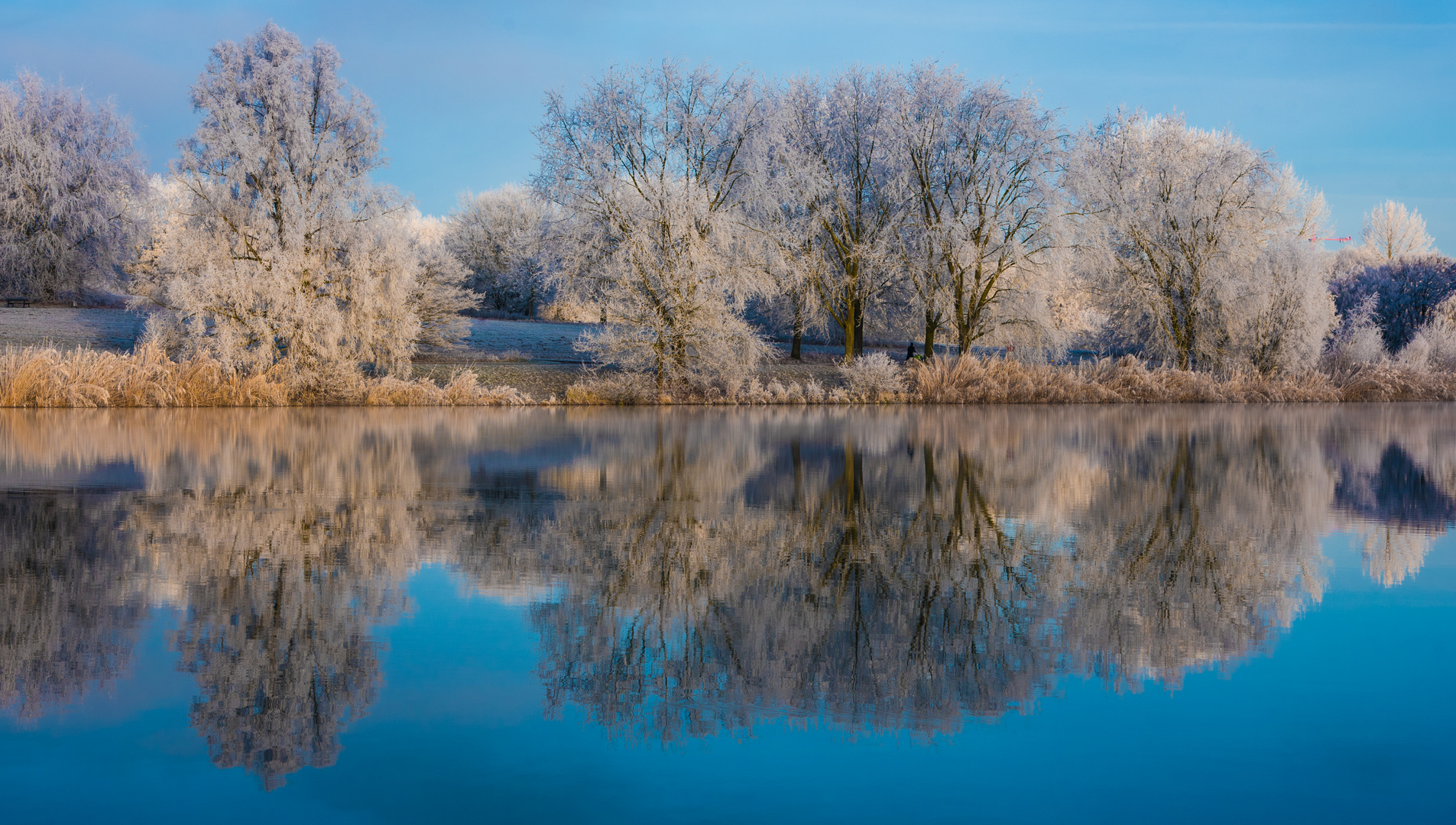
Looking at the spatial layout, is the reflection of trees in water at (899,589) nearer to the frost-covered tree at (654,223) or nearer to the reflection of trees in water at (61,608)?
the reflection of trees in water at (61,608)

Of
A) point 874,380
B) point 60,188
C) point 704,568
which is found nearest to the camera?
point 704,568

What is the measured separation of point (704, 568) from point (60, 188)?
146ft

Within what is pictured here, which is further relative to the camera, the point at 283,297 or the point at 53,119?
the point at 53,119

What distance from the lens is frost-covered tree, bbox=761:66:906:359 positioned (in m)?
32.7

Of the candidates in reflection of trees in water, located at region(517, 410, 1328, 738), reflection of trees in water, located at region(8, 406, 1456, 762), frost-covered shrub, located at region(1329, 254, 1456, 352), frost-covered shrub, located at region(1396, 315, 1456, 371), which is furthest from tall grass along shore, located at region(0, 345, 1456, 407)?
reflection of trees in water, located at region(517, 410, 1328, 738)

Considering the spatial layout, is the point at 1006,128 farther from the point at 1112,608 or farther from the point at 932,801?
the point at 932,801

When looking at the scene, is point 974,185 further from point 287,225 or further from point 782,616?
point 782,616

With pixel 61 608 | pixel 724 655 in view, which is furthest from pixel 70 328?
pixel 724 655

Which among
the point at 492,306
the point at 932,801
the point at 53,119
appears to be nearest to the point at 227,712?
the point at 932,801

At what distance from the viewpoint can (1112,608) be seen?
4.88m

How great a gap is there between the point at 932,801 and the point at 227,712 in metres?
2.24

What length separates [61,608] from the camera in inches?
190

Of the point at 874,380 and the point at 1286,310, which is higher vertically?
the point at 1286,310

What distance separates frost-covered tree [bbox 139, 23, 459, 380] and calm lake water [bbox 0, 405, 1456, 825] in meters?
18.1
